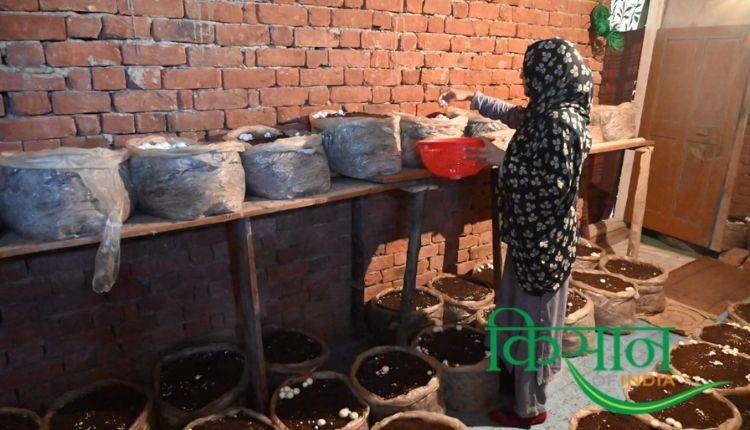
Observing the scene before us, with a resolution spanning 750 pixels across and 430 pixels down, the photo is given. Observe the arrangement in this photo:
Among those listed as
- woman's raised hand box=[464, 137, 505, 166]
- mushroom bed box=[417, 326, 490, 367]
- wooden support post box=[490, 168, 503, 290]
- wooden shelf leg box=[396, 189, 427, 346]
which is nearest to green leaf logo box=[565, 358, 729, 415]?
mushroom bed box=[417, 326, 490, 367]

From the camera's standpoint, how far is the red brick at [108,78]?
2.11m

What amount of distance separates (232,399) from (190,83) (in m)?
1.57

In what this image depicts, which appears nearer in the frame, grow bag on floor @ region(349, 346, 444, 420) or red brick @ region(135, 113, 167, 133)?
red brick @ region(135, 113, 167, 133)

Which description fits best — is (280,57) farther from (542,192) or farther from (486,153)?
(542,192)

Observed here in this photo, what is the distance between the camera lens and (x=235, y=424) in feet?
7.32

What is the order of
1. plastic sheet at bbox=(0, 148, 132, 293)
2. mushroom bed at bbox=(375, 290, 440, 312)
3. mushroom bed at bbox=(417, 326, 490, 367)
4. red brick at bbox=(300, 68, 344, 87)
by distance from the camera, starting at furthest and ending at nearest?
mushroom bed at bbox=(375, 290, 440, 312), mushroom bed at bbox=(417, 326, 490, 367), red brick at bbox=(300, 68, 344, 87), plastic sheet at bbox=(0, 148, 132, 293)

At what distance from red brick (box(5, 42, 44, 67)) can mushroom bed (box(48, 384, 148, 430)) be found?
1546mm

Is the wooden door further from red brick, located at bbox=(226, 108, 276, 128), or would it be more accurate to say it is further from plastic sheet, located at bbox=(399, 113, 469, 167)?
red brick, located at bbox=(226, 108, 276, 128)

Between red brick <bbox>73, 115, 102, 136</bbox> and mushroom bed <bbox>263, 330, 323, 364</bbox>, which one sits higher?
red brick <bbox>73, 115, 102, 136</bbox>

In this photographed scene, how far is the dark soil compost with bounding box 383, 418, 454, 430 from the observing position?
230cm

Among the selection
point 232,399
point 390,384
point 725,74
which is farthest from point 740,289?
point 232,399

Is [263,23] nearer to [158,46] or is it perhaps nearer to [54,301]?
[158,46]

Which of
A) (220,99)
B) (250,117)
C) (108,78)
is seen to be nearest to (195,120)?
(220,99)

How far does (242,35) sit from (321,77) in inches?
19.7
